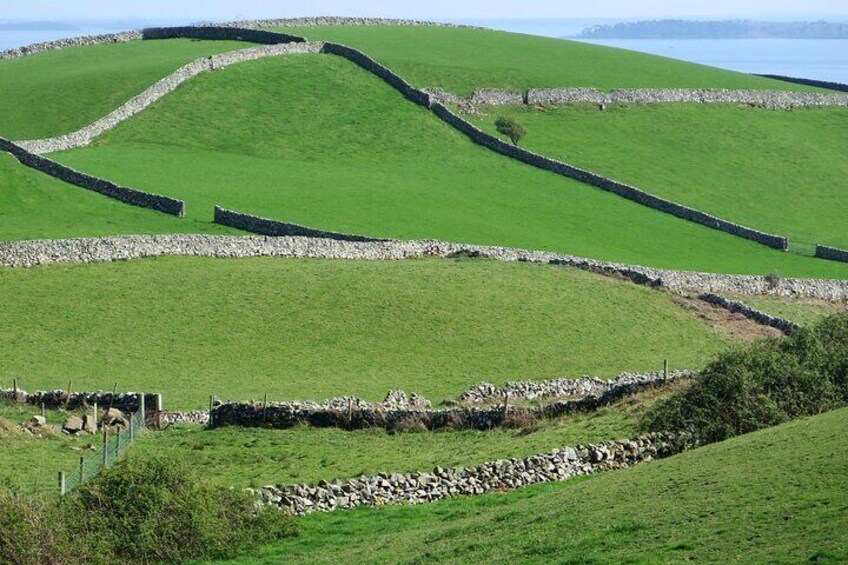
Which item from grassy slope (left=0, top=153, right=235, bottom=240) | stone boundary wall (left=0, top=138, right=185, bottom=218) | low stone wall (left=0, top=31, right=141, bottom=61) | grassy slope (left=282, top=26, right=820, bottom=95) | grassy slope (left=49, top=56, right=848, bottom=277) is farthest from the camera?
low stone wall (left=0, top=31, right=141, bottom=61)

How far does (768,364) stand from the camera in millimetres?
42125

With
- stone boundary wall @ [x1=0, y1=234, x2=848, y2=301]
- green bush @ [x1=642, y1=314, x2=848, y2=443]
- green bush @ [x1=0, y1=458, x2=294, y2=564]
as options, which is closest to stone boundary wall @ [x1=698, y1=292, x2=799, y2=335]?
stone boundary wall @ [x1=0, y1=234, x2=848, y2=301]

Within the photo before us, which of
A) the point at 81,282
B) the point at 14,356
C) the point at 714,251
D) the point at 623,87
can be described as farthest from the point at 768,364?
the point at 623,87

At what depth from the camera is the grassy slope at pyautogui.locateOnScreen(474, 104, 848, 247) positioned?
313 ft

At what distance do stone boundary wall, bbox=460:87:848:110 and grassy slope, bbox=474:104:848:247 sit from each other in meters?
0.89

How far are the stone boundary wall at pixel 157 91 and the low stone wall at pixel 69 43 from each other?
1820cm

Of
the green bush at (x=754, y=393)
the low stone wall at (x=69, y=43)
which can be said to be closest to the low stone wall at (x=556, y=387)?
the green bush at (x=754, y=393)

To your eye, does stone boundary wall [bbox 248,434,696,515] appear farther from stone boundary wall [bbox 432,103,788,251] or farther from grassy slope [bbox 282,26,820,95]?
grassy slope [bbox 282,26,820,95]

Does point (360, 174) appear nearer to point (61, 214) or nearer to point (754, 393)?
point (61, 214)

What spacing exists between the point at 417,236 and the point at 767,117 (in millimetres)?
46268

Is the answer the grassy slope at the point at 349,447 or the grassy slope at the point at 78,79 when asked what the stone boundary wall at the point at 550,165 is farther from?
the grassy slope at the point at 349,447

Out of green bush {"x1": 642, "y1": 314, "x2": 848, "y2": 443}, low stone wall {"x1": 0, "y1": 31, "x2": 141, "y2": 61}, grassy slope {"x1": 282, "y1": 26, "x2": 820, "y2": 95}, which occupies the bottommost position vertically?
green bush {"x1": 642, "y1": 314, "x2": 848, "y2": 443}

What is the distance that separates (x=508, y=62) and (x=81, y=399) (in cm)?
7674

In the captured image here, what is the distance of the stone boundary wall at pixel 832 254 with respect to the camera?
86.1 m
